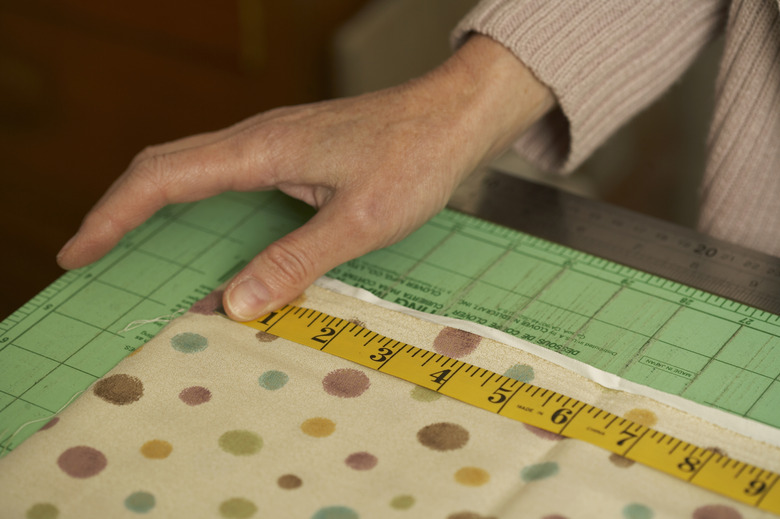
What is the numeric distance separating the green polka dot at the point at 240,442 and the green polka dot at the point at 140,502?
3.3 inches

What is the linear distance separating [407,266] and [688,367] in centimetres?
38

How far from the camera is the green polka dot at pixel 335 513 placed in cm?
78

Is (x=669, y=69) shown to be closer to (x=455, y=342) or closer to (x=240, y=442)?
(x=455, y=342)

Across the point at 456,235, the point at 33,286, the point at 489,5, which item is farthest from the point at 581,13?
the point at 33,286

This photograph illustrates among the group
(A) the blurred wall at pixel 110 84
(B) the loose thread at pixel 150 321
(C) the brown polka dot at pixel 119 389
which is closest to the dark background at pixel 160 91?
(A) the blurred wall at pixel 110 84

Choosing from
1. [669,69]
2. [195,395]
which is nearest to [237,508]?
[195,395]

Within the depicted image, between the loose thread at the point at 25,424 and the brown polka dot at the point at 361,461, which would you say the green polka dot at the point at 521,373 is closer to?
the brown polka dot at the point at 361,461

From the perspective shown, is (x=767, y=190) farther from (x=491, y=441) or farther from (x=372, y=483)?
(x=372, y=483)

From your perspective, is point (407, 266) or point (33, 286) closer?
point (407, 266)

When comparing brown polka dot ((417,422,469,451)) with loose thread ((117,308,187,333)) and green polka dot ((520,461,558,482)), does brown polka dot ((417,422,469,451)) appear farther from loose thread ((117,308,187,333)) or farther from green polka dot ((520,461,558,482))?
loose thread ((117,308,187,333))

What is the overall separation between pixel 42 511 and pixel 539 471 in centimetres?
46

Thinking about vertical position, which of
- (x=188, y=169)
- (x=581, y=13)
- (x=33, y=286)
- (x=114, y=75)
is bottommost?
(x=33, y=286)

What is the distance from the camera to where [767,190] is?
1.26m

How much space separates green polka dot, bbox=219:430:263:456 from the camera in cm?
84
